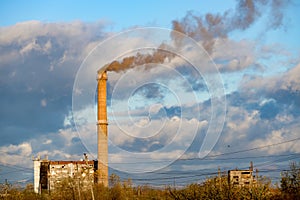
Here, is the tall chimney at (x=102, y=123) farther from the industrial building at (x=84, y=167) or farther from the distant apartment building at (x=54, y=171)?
the distant apartment building at (x=54, y=171)

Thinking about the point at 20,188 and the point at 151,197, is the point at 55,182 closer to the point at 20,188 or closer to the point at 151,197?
the point at 20,188

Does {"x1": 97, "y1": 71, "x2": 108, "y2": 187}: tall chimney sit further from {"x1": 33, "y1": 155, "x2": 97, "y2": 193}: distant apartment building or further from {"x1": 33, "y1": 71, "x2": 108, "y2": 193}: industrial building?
{"x1": 33, "y1": 155, "x2": 97, "y2": 193}: distant apartment building

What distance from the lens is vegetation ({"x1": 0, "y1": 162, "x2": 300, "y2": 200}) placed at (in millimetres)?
44375

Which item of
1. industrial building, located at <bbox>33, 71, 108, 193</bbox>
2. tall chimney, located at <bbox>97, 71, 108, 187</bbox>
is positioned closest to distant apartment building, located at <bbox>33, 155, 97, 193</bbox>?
industrial building, located at <bbox>33, 71, 108, 193</bbox>

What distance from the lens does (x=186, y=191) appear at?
6184 cm

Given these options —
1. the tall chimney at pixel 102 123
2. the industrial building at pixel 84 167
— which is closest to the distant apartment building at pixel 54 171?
the industrial building at pixel 84 167

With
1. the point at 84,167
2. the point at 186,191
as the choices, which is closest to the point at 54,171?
the point at 84,167

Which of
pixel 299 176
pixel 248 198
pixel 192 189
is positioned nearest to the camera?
pixel 299 176

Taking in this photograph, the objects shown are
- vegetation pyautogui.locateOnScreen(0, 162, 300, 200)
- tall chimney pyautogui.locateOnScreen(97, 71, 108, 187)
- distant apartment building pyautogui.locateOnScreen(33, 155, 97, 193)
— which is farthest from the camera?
distant apartment building pyautogui.locateOnScreen(33, 155, 97, 193)

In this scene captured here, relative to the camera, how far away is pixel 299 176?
143ft

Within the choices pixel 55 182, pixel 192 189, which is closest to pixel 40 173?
pixel 55 182

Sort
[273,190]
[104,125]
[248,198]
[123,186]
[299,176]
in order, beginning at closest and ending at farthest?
[299,176] → [248,198] → [273,190] → [104,125] → [123,186]

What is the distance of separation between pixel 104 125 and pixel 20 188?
17.6 meters

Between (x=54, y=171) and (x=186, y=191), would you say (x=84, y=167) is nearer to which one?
(x=54, y=171)
